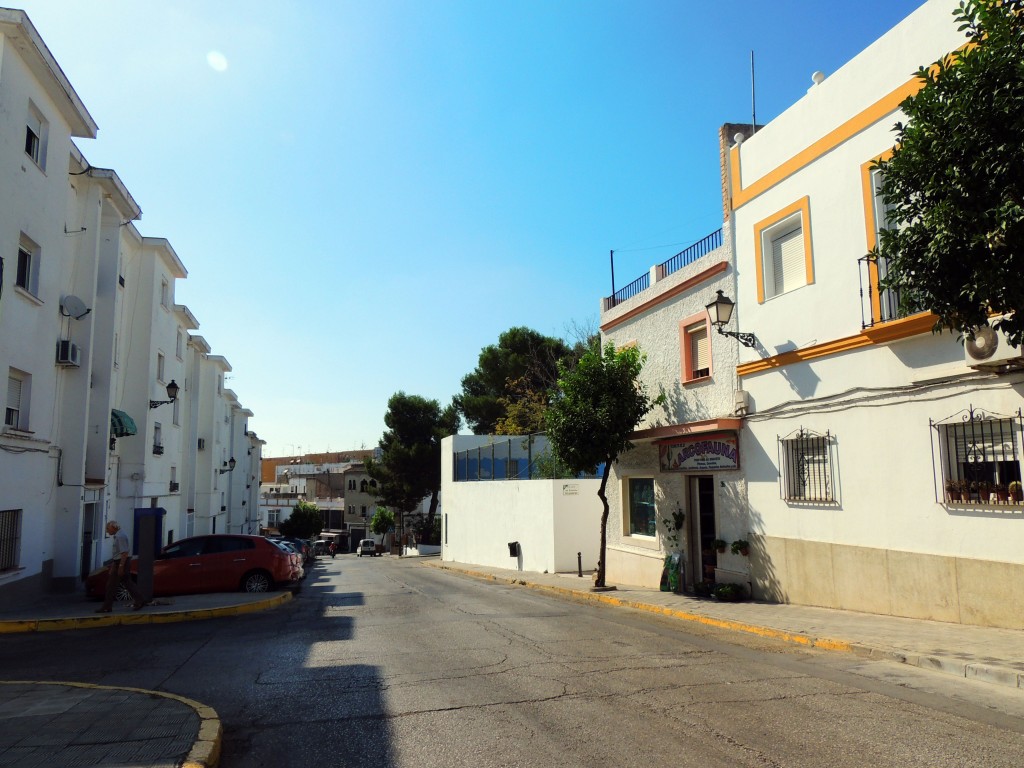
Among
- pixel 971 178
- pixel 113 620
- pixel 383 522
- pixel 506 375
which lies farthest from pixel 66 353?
pixel 383 522

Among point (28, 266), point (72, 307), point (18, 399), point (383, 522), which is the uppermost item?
point (28, 266)

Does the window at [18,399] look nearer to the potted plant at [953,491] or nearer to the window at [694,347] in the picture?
the window at [694,347]

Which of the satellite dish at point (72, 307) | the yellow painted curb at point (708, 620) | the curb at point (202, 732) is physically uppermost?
the satellite dish at point (72, 307)

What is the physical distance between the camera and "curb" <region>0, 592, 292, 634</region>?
Result: 11.4 meters

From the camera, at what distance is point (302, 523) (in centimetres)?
6862

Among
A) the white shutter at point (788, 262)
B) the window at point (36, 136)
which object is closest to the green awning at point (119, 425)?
the window at point (36, 136)

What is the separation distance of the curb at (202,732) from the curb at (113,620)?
16.8 ft

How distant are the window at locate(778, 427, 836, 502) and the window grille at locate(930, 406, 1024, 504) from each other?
84.4 inches

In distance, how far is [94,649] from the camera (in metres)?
9.79

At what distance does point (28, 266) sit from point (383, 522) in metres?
56.9

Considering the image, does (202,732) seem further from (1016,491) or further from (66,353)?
(66,353)

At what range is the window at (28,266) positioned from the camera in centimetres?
1421

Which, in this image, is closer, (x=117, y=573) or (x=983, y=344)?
(x=983, y=344)

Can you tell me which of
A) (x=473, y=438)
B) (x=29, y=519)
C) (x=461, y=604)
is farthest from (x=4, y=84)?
(x=473, y=438)
